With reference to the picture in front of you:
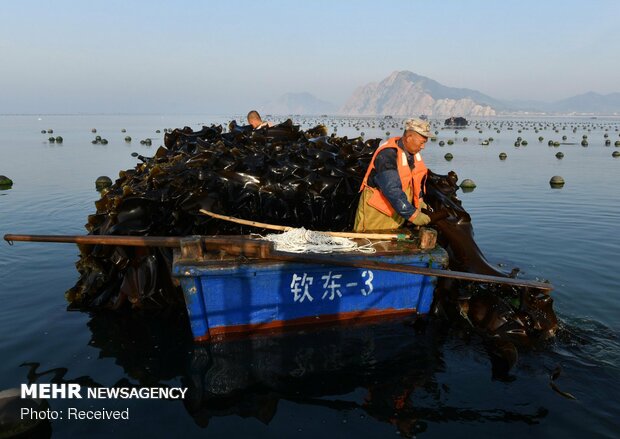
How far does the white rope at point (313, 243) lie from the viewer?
5340 millimetres

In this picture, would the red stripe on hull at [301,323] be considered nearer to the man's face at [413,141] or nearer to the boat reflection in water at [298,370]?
the boat reflection in water at [298,370]

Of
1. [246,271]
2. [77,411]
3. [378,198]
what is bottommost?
[77,411]

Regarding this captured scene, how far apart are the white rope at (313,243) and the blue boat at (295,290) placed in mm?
198

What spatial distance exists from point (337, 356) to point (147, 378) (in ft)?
7.99

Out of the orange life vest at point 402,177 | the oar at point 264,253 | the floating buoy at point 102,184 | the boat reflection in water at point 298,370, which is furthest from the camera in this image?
the floating buoy at point 102,184

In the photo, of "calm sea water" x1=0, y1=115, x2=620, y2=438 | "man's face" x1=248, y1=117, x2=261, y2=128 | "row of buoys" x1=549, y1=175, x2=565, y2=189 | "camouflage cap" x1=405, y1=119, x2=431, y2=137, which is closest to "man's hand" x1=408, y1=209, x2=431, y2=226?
"camouflage cap" x1=405, y1=119, x2=431, y2=137

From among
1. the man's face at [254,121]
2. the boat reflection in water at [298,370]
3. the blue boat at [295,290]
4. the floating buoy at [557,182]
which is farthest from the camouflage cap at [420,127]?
the floating buoy at [557,182]

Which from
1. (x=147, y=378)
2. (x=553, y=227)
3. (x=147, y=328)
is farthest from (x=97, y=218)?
(x=553, y=227)

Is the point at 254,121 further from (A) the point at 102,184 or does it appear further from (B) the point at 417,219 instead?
(A) the point at 102,184

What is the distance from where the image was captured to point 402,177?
5.83 m

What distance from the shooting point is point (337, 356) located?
5406 millimetres

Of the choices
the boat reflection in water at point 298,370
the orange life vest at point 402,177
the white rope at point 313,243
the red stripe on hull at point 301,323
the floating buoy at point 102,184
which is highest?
the orange life vest at point 402,177

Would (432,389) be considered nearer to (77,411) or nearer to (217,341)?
(217,341)

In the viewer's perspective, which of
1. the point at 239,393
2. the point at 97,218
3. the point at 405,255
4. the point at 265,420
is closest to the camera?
the point at 265,420
